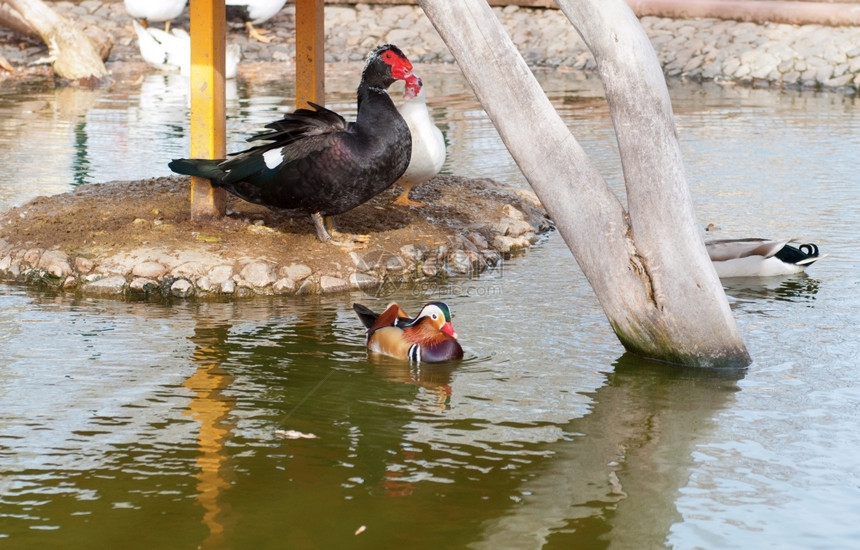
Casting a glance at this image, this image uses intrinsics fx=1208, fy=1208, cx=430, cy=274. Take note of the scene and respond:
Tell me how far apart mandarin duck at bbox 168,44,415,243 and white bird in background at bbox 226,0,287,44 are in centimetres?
1561

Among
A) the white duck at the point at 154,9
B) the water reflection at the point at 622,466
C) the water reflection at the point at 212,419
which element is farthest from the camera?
the white duck at the point at 154,9

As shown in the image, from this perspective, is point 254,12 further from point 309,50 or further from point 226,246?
point 226,246

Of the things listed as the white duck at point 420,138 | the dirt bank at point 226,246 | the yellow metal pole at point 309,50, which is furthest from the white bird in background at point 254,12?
the white duck at point 420,138

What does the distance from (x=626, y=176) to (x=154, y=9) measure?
1731 centimetres

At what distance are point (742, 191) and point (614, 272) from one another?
223 inches

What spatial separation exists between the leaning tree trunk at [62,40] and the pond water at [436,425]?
13.7 m

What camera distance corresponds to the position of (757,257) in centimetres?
906

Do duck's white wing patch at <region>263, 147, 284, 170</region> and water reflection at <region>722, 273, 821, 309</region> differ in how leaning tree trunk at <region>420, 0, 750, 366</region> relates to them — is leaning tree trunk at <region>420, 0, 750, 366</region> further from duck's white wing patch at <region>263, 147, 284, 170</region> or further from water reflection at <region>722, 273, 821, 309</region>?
duck's white wing patch at <region>263, 147, 284, 170</region>

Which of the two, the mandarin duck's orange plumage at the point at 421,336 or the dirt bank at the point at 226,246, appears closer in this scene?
the mandarin duck's orange plumage at the point at 421,336

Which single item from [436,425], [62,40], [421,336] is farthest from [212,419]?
[62,40]

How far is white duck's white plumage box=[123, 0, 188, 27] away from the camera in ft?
72.8

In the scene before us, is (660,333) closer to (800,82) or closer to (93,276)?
(93,276)

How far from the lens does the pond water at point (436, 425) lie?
5.05 metres

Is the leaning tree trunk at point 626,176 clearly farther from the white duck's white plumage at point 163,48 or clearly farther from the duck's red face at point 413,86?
the white duck's white plumage at point 163,48
